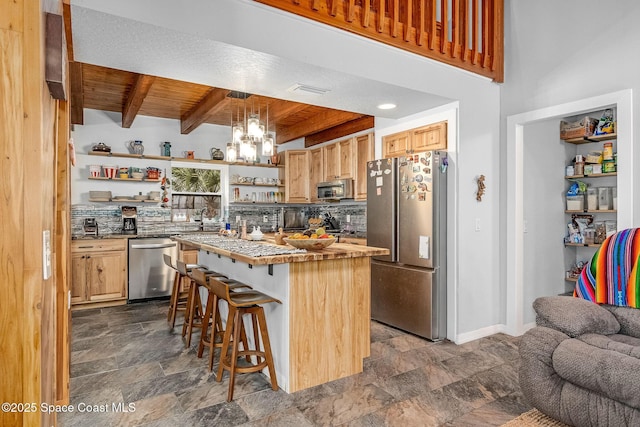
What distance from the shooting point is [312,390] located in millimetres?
2676

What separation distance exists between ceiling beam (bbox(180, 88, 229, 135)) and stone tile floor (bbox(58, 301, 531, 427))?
2628mm

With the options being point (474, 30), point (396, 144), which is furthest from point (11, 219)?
point (474, 30)

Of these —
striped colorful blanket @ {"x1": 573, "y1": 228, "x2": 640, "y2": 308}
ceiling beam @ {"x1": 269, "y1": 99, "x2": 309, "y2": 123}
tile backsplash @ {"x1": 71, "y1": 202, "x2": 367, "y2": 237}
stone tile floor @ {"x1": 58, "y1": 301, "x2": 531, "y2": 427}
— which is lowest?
stone tile floor @ {"x1": 58, "y1": 301, "x2": 531, "y2": 427}

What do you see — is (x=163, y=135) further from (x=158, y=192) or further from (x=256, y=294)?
(x=256, y=294)

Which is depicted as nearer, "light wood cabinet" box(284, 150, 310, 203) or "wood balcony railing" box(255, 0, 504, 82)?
"wood balcony railing" box(255, 0, 504, 82)

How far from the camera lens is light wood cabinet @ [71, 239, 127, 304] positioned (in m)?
4.86

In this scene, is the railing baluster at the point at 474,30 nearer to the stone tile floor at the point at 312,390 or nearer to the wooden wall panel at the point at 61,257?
the stone tile floor at the point at 312,390

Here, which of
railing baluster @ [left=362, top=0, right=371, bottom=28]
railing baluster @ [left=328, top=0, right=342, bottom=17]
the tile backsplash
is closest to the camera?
railing baluster @ [left=328, top=0, right=342, bottom=17]

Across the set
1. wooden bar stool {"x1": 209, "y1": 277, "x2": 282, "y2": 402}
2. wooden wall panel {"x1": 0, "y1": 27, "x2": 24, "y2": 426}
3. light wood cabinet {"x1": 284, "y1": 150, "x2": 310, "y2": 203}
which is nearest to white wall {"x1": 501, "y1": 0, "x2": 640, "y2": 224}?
wooden bar stool {"x1": 209, "y1": 277, "x2": 282, "y2": 402}

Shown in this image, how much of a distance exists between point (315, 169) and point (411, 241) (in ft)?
9.91

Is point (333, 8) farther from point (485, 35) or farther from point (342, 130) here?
point (342, 130)

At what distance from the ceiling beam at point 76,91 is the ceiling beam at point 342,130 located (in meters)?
3.36

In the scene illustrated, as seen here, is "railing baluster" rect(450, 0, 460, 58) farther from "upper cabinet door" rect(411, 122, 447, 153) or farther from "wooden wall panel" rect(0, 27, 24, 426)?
"wooden wall panel" rect(0, 27, 24, 426)

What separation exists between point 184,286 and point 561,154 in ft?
16.6
